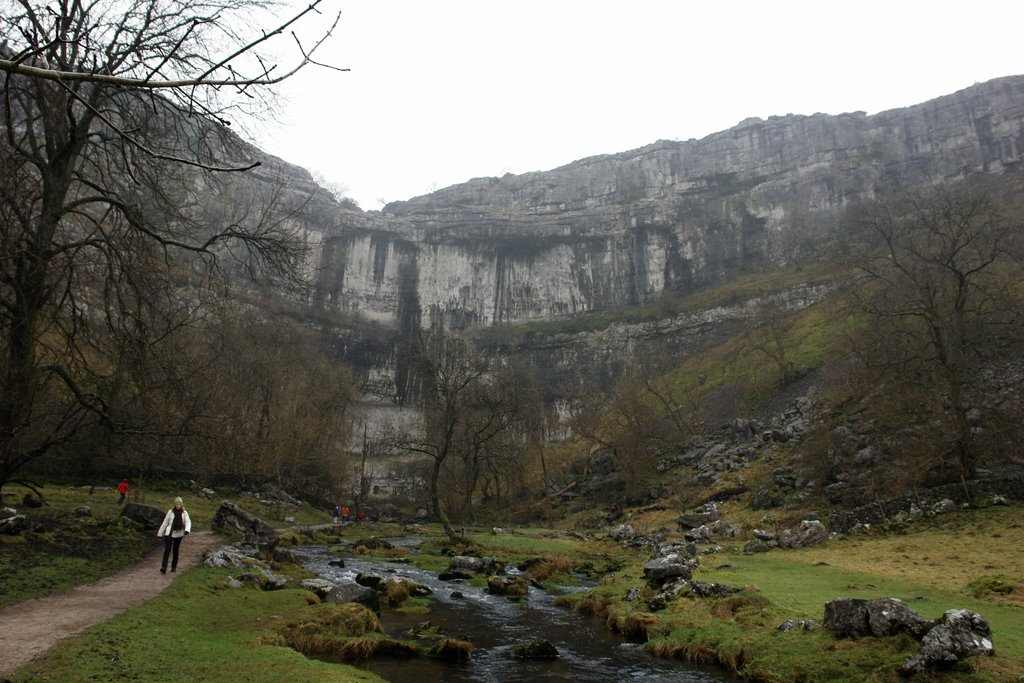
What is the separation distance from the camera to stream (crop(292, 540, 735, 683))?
27.6 feet

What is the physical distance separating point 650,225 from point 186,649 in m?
98.1

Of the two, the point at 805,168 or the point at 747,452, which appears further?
the point at 805,168

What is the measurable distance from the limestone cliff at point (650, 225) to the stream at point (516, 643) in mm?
78227

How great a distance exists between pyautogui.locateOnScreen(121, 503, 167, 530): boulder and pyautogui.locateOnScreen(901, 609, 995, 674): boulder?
18.9 meters

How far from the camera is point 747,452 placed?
122 feet

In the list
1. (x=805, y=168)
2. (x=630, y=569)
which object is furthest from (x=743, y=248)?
(x=630, y=569)

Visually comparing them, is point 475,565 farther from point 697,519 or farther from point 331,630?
point 697,519

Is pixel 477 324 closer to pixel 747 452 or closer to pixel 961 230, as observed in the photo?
pixel 747 452

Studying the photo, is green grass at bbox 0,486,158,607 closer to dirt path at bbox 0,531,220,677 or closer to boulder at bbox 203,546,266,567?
dirt path at bbox 0,531,220,677

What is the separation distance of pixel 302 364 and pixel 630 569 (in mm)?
41110

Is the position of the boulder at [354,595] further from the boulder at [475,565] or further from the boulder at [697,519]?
the boulder at [697,519]

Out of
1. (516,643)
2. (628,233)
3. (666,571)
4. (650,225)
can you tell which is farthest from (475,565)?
(650,225)

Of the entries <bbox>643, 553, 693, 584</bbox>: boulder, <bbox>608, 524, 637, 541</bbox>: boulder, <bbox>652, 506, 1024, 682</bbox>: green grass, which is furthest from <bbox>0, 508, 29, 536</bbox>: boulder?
<bbox>608, 524, 637, 541</bbox>: boulder

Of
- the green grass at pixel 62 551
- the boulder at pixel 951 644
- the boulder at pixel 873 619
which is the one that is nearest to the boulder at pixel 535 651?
the boulder at pixel 873 619
